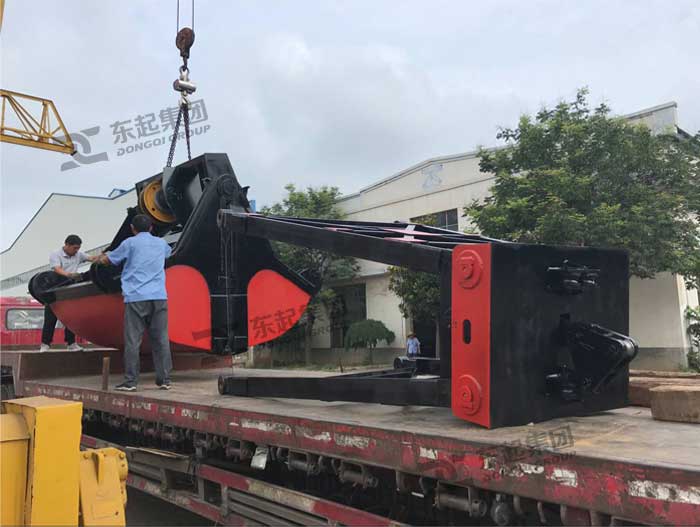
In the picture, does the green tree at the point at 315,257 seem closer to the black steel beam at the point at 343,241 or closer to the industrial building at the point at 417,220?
the industrial building at the point at 417,220

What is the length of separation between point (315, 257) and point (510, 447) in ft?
54.3

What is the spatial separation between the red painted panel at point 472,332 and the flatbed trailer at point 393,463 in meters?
0.09

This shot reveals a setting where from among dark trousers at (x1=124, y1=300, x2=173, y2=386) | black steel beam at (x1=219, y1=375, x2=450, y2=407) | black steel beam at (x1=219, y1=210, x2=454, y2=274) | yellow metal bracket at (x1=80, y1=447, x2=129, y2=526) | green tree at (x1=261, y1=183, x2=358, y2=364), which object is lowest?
yellow metal bracket at (x1=80, y1=447, x2=129, y2=526)

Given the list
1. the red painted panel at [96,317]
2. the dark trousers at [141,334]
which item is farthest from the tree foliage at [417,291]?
the dark trousers at [141,334]

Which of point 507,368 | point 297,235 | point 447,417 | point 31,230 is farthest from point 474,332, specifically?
point 31,230

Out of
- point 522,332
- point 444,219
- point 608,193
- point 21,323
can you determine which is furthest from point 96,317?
point 444,219

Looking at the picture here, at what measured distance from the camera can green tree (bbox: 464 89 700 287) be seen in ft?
36.1

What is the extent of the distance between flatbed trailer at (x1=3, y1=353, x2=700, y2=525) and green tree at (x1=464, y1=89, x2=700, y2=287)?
9.14 meters

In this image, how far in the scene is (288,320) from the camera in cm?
495

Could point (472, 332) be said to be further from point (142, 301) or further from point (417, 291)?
point (417, 291)

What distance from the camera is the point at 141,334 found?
414cm

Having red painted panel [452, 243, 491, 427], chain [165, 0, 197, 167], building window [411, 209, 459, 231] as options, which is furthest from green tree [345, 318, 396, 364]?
red painted panel [452, 243, 491, 427]

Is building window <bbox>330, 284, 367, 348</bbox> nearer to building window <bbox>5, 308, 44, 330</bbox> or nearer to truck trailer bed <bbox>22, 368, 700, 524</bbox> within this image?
building window <bbox>5, 308, 44, 330</bbox>

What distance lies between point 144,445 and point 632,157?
1054 cm
